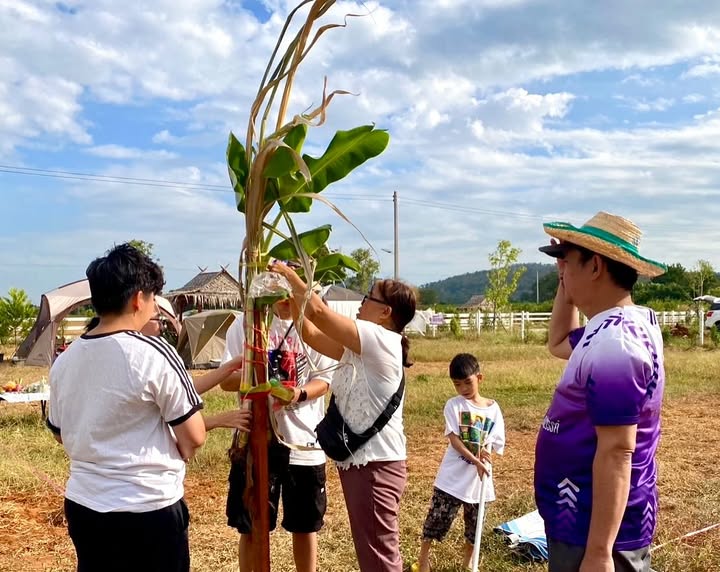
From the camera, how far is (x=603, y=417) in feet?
5.63

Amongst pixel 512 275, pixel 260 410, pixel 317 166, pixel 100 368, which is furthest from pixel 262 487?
pixel 512 275

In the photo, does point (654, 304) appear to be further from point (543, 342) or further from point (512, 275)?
point (543, 342)

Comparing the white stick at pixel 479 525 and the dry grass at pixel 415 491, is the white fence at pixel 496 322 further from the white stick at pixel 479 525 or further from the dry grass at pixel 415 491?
the white stick at pixel 479 525

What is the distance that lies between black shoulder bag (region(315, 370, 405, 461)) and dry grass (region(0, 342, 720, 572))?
1557 millimetres

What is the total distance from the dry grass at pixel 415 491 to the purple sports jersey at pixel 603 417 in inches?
83.1

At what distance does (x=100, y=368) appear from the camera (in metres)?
2.08

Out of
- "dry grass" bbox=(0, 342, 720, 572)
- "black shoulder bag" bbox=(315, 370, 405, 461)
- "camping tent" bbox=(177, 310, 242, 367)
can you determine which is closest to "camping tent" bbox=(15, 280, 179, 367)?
"dry grass" bbox=(0, 342, 720, 572)

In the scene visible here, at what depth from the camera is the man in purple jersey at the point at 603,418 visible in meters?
1.73

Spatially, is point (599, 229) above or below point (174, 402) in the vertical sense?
above

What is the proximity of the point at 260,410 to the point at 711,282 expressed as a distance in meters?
36.3

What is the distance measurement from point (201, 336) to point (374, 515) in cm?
1409

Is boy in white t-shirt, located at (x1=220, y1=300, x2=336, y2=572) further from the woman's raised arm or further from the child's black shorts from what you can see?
the woman's raised arm

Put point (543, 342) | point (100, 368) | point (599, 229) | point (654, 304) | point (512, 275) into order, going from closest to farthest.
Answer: point (599, 229) < point (100, 368) < point (543, 342) < point (512, 275) < point (654, 304)

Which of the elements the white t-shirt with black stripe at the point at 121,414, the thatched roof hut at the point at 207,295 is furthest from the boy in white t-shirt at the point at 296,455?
the thatched roof hut at the point at 207,295
